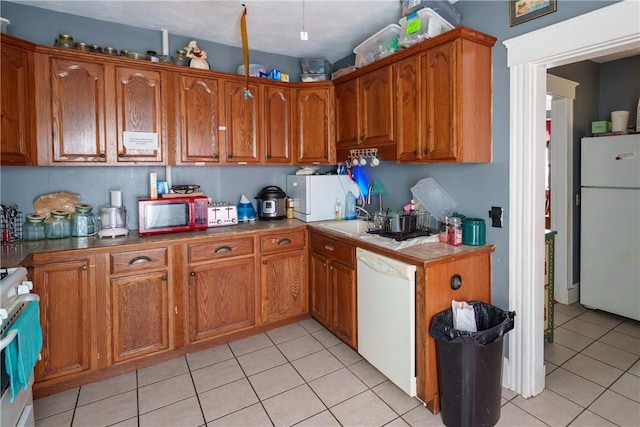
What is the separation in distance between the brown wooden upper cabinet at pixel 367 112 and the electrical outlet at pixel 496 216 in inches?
31.0

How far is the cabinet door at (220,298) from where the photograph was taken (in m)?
2.74

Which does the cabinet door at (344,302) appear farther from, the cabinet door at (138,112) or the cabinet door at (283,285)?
the cabinet door at (138,112)

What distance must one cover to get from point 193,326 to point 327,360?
3.47 feet

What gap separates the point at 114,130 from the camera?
8.74 feet

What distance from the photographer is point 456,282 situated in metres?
2.13

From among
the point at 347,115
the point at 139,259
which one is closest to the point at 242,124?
the point at 347,115

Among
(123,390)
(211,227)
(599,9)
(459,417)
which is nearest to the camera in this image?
(599,9)

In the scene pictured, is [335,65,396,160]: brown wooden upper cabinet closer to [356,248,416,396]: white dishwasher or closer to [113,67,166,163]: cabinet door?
[356,248,416,396]: white dishwasher

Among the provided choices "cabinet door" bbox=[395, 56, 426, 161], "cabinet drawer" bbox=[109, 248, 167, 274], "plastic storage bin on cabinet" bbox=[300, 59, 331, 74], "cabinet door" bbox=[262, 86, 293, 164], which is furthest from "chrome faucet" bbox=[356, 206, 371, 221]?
"cabinet drawer" bbox=[109, 248, 167, 274]

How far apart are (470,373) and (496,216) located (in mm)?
990

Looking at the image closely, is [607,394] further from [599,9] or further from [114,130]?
[114,130]

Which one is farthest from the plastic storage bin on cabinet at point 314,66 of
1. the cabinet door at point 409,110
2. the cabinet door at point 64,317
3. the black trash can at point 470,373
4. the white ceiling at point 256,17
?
the black trash can at point 470,373

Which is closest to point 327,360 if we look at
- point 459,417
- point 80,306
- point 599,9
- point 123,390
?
point 459,417

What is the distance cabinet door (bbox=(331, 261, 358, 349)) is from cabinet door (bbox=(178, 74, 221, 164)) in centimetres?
142
